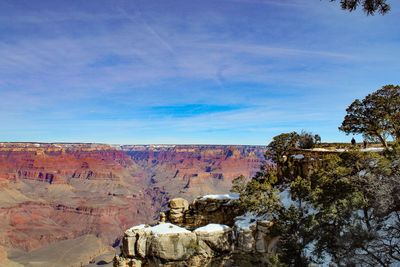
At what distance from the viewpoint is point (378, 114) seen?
43750mm

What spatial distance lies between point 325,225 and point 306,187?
5224 mm

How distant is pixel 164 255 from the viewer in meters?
37.7

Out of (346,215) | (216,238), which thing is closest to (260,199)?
(216,238)

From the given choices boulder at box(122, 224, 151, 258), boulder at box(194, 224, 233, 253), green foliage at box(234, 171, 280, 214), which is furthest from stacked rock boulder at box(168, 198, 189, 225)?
green foliage at box(234, 171, 280, 214)

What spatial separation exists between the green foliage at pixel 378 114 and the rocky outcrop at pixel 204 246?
743 inches

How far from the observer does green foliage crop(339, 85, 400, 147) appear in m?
43.2

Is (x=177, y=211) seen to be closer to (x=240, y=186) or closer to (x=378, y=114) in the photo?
(x=240, y=186)

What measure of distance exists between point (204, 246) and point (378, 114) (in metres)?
26.2

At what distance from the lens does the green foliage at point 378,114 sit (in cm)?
4325

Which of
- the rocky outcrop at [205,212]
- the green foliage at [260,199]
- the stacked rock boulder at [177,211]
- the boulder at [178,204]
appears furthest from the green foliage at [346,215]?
the boulder at [178,204]

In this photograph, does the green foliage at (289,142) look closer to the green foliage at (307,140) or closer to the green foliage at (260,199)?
the green foliage at (307,140)

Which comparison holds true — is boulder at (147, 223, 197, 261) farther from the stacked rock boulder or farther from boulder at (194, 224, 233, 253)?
the stacked rock boulder

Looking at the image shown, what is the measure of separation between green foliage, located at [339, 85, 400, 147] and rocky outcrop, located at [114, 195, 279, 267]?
18869 millimetres

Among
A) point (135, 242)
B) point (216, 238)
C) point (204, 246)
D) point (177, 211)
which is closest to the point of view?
point (204, 246)
